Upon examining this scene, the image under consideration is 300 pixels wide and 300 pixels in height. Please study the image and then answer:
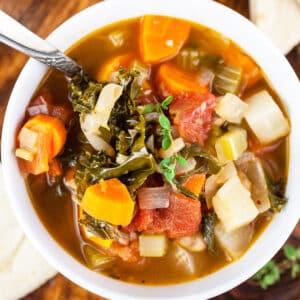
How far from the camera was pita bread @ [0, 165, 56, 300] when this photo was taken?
3.04m

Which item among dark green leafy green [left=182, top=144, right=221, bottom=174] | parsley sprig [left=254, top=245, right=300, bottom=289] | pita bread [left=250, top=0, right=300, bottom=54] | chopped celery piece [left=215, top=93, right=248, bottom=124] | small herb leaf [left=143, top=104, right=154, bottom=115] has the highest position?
pita bread [left=250, top=0, right=300, bottom=54]

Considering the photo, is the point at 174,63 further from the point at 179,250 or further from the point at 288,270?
the point at 288,270

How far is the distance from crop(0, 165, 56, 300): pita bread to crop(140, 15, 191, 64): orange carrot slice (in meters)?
1.00

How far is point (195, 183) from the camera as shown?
8.95 ft

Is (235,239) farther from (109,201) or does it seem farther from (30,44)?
(30,44)

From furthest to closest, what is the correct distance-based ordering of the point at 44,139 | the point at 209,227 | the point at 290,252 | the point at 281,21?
the point at 290,252
the point at 281,21
the point at 209,227
the point at 44,139

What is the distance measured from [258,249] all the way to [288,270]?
0.38 metres

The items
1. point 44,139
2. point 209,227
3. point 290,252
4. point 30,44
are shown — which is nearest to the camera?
point 30,44

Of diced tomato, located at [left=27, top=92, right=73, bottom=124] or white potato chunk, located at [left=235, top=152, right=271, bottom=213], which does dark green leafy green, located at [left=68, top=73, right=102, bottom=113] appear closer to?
diced tomato, located at [left=27, top=92, right=73, bottom=124]

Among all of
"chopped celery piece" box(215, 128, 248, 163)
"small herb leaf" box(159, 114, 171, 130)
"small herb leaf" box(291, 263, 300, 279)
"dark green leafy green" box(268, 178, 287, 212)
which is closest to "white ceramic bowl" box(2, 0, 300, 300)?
"dark green leafy green" box(268, 178, 287, 212)

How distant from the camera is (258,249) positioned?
287 cm

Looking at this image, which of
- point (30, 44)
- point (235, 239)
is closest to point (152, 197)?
point (235, 239)

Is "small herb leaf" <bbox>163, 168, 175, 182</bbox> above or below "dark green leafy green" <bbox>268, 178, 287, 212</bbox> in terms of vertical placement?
above

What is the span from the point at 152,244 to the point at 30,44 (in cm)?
104
